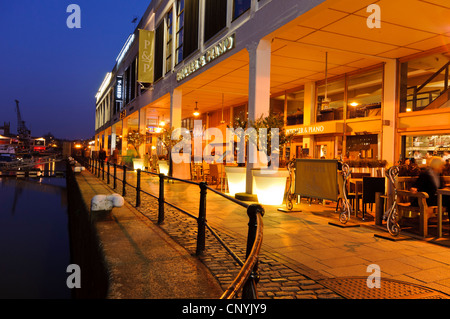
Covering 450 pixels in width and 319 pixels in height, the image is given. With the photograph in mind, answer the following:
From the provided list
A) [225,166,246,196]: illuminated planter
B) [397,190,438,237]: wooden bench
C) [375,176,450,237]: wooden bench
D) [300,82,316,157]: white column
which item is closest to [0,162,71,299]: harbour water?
[225,166,246,196]: illuminated planter

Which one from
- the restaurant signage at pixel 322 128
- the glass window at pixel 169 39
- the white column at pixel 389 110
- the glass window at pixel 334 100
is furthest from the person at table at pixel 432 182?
the glass window at pixel 169 39

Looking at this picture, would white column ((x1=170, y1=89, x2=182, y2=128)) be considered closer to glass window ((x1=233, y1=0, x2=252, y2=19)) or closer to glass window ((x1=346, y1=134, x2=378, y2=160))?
glass window ((x1=233, y1=0, x2=252, y2=19))

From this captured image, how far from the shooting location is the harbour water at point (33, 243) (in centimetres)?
1151

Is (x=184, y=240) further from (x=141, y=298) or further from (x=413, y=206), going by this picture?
(x=413, y=206)

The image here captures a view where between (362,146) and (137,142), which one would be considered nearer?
(362,146)

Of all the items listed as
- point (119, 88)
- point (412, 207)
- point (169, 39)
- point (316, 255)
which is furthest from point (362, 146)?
point (119, 88)

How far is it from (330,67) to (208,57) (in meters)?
4.55

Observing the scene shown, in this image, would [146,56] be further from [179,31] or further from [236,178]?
[236,178]

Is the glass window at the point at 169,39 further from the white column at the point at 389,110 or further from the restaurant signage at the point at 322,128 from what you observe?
the white column at the point at 389,110

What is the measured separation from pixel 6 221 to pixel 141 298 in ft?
89.5

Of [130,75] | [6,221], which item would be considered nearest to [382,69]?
[130,75]

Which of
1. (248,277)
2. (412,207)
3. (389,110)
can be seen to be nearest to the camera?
(248,277)

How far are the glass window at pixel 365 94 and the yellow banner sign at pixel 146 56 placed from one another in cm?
1242

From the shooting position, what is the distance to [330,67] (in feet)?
39.9
